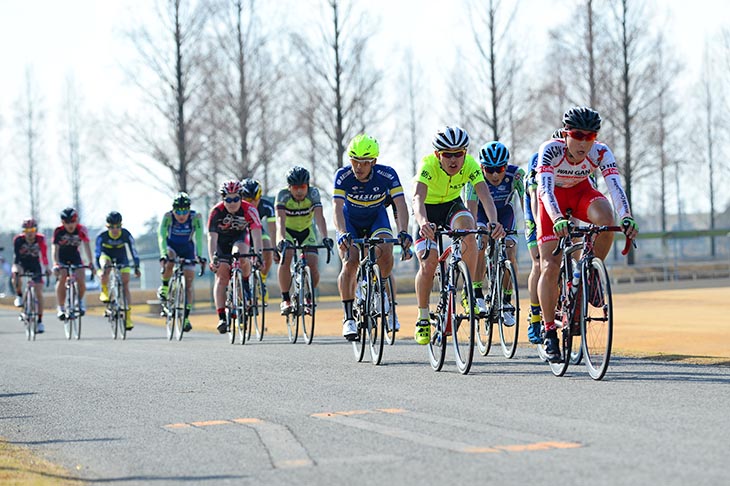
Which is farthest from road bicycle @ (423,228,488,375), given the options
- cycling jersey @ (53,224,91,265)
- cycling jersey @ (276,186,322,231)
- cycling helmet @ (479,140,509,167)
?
cycling jersey @ (53,224,91,265)

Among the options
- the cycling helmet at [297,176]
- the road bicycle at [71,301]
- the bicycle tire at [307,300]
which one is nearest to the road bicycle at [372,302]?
the bicycle tire at [307,300]

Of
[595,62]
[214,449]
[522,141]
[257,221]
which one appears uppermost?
[595,62]

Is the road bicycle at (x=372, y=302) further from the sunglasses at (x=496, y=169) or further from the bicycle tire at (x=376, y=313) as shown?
the sunglasses at (x=496, y=169)

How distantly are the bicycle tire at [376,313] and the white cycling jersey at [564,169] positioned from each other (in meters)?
2.17

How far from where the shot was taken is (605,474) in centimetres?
546

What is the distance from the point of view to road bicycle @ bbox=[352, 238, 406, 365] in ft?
37.8

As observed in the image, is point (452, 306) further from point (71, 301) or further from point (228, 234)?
point (71, 301)

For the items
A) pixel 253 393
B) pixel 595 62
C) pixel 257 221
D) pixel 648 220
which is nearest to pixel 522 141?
pixel 595 62

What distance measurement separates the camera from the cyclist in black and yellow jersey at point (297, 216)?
15688 mm

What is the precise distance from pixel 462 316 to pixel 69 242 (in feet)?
40.1

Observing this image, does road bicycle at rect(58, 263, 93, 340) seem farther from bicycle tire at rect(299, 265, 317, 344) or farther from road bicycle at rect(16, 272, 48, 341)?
bicycle tire at rect(299, 265, 317, 344)

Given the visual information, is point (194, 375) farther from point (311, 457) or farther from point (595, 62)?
point (595, 62)

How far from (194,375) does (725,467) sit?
682 cm

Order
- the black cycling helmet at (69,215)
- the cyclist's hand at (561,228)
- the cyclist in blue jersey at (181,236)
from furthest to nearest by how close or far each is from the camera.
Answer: the black cycling helmet at (69,215)
the cyclist in blue jersey at (181,236)
the cyclist's hand at (561,228)
